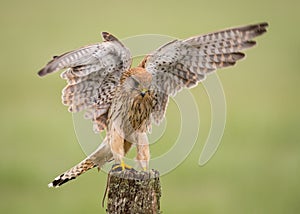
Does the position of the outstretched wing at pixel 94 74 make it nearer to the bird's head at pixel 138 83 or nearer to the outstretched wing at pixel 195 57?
the bird's head at pixel 138 83

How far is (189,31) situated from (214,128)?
1283 centimetres

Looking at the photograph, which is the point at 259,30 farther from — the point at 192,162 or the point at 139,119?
the point at 192,162

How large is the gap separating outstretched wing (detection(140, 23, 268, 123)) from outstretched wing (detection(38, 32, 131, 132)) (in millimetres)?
315

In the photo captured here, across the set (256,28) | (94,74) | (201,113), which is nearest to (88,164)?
(94,74)

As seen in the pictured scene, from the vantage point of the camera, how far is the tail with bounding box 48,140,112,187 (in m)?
7.09

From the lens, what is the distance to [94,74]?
23.0 feet

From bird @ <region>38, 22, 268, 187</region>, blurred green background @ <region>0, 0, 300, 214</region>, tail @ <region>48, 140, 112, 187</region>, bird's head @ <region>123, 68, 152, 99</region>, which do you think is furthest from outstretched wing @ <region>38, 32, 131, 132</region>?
blurred green background @ <region>0, 0, 300, 214</region>

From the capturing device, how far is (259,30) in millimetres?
7129

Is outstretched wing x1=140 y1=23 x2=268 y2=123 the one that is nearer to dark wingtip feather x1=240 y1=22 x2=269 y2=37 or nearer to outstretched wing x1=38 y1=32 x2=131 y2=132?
dark wingtip feather x1=240 y1=22 x2=269 y2=37

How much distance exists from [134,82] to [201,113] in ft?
25.9

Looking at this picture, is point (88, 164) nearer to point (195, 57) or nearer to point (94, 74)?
point (94, 74)

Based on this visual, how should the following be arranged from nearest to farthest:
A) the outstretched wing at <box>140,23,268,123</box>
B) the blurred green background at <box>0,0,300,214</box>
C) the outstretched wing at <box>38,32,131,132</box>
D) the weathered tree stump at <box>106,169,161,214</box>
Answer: the weathered tree stump at <box>106,169,161,214</box> < the outstretched wing at <box>38,32,131,132</box> < the outstretched wing at <box>140,23,268,123</box> < the blurred green background at <box>0,0,300,214</box>
